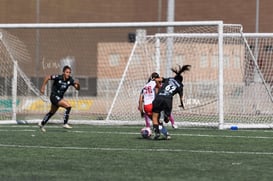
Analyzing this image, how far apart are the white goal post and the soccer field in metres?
3.76

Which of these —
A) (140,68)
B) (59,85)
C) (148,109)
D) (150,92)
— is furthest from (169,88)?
(140,68)

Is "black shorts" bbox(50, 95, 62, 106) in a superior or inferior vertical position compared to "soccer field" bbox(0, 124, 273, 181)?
superior

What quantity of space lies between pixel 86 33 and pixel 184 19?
13.3 m

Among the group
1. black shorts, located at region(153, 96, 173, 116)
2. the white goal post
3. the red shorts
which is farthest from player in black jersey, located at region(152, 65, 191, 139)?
the white goal post

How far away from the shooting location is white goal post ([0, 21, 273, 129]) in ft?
69.9

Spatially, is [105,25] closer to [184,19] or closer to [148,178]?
[148,178]

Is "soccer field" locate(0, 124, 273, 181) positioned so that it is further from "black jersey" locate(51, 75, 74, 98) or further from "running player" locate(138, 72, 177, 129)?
"black jersey" locate(51, 75, 74, 98)

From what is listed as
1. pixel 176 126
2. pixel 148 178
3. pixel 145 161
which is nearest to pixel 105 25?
pixel 176 126

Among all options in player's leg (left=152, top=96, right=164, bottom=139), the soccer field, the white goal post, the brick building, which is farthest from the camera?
the brick building

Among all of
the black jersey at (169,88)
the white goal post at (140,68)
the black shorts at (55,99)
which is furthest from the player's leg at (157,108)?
the white goal post at (140,68)

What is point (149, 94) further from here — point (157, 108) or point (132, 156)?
point (132, 156)

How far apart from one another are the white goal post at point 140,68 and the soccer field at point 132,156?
3756mm

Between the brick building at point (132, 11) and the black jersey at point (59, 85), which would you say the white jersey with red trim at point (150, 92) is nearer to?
the black jersey at point (59, 85)

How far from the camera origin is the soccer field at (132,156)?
10.1 m
